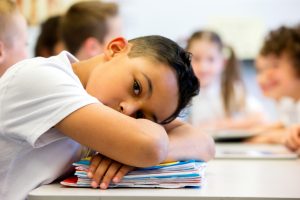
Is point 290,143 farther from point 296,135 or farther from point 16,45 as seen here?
point 16,45

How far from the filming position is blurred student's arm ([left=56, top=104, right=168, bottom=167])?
786 millimetres

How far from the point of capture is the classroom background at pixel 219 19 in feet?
11.4

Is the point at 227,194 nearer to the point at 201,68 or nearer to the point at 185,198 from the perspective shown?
the point at 185,198

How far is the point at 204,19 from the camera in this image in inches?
141

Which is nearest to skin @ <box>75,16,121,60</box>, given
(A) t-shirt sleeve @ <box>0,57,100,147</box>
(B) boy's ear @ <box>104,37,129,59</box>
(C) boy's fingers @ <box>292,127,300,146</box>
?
(C) boy's fingers @ <box>292,127,300,146</box>

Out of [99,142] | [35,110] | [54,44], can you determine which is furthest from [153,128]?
[54,44]

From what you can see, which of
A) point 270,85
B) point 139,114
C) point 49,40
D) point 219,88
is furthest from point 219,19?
point 139,114

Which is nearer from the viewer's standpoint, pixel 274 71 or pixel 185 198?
pixel 185 198

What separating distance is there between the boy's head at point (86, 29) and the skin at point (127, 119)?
4.02ft

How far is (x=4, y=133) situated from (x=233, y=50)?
279 centimetres

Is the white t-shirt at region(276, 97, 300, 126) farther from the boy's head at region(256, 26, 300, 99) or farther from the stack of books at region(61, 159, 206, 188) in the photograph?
the stack of books at region(61, 159, 206, 188)

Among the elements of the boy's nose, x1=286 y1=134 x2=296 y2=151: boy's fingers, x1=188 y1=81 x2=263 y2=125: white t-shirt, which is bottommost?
x1=188 y1=81 x2=263 y2=125: white t-shirt

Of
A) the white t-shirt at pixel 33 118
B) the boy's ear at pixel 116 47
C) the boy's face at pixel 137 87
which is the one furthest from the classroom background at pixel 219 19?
the white t-shirt at pixel 33 118

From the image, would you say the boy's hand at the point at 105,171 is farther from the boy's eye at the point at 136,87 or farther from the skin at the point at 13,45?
the skin at the point at 13,45
